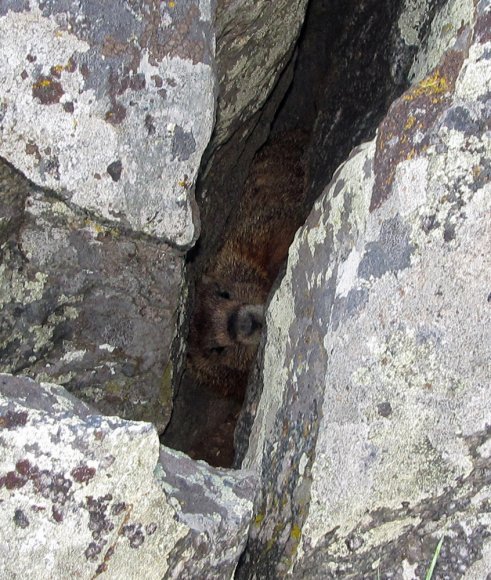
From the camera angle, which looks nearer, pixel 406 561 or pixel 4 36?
pixel 406 561

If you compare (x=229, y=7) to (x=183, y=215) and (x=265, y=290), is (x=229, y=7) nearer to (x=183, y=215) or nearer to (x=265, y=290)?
(x=183, y=215)

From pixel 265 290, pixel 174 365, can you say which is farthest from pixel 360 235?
pixel 265 290

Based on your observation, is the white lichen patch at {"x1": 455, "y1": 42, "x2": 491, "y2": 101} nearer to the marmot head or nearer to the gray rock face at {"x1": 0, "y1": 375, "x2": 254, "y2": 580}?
the gray rock face at {"x1": 0, "y1": 375, "x2": 254, "y2": 580}

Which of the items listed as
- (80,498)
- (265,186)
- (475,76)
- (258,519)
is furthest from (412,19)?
(80,498)

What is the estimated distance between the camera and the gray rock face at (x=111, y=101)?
1.94 metres

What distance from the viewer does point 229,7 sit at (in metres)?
2.30

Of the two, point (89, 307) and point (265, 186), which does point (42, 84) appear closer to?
point (89, 307)

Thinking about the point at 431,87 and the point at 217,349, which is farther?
the point at 217,349

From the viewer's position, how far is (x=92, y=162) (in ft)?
6.69

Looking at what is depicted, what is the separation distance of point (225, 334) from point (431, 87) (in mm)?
1572

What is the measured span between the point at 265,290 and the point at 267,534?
150cm

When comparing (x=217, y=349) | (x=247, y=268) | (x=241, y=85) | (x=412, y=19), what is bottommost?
(x=217, y=349)

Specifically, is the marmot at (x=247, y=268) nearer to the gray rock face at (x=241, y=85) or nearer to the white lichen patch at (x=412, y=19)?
the gray rock face at (x=241, y=85)

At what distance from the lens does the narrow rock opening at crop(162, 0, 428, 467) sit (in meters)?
2.92
